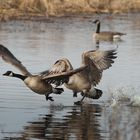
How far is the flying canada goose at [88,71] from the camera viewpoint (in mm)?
13484

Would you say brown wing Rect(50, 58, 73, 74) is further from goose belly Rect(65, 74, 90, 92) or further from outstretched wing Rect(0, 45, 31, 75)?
outstretched wing Rect(0, 45, 31, 75)

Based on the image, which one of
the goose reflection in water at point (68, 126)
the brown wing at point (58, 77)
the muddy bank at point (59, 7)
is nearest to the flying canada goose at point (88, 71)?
the brown wing at point (58, 77)

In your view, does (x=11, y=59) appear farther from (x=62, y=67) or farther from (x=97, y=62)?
(x=97, y=62)

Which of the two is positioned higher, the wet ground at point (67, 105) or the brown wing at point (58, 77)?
the brown wing at point (58, 77)

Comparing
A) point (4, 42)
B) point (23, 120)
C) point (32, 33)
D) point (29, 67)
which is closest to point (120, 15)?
point (32, 33)

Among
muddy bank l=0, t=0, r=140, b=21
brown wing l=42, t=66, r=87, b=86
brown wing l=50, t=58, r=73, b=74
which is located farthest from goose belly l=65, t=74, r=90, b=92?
muddy bank l=0, t=0, r=140, b=21

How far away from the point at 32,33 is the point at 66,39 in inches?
111

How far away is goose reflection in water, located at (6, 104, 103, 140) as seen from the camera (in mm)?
10477

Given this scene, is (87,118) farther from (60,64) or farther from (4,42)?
(4,42)

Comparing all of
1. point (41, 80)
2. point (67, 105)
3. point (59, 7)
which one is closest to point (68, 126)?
point (41, 80)

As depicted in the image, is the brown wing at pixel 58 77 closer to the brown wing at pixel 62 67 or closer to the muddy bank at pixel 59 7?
the brown wing at pixel 62 67

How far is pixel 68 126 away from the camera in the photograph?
11281 mm

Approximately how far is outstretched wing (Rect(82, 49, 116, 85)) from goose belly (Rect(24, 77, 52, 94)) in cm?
135

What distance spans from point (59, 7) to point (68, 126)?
30.8 m
